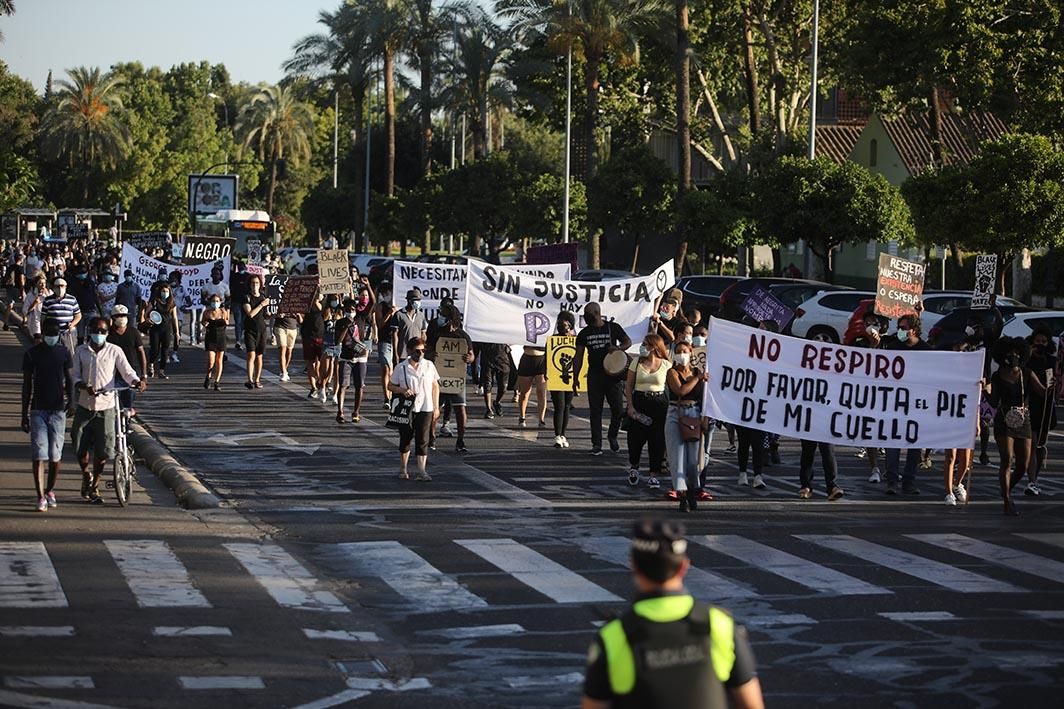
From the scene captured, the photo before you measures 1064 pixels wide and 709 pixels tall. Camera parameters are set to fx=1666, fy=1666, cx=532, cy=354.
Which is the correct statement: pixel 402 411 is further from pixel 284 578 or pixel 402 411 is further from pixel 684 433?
pixel 284 578

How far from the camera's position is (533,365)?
22.0 m

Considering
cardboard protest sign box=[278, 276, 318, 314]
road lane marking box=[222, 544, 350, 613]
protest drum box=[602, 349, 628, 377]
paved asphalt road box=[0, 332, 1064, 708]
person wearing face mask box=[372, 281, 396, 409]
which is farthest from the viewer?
cardboard protest sign box=[278, 276, 318, 314]

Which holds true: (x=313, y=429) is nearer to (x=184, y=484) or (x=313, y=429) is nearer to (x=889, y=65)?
(x=184, y=484)

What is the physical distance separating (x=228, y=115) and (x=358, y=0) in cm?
8235

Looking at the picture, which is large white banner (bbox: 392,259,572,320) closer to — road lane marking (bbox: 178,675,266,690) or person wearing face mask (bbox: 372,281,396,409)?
person wearing face mask (bbox: 372,281,396,409)

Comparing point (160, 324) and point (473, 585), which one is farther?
point (160, 324)

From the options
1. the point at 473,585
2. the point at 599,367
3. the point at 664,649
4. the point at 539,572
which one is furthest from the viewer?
the point at 599,367

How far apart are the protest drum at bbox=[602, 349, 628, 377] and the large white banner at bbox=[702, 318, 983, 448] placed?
2.53 meters

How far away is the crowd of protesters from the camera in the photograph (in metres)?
15.6

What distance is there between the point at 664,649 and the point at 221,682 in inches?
185

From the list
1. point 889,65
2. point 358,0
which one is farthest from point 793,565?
point 358,0

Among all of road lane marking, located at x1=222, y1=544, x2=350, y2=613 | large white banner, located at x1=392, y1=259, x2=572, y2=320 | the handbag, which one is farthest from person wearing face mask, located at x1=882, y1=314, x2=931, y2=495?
large white banner, located at x1=392, y1=259, x2=572, y2=320

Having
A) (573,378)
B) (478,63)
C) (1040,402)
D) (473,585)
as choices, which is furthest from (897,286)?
(478,63)

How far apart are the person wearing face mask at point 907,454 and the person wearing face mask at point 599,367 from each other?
3289 millimetres
